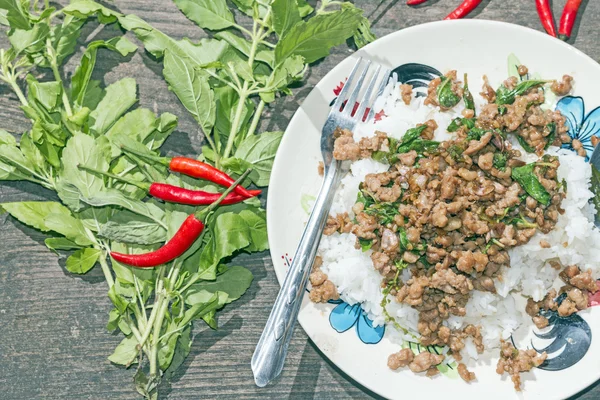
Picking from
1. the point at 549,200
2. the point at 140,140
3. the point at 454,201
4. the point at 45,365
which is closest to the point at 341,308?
the point at 454,201

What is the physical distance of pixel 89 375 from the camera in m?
3.35

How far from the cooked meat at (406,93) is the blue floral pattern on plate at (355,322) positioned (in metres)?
1.08

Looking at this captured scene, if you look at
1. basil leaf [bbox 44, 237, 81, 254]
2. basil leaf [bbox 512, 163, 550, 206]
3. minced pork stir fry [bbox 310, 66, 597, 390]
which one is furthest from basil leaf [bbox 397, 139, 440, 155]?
basil leaf [bbox 44, 237, 81, 254]

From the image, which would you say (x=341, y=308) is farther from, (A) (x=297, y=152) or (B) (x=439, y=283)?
(A) (x=297, y=152)

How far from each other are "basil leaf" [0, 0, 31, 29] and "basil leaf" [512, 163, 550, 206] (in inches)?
102

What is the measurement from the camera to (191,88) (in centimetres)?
319

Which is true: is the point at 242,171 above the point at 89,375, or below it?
above

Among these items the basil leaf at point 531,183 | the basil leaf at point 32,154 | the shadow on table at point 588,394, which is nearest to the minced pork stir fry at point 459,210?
the basil leaf at point 531,183

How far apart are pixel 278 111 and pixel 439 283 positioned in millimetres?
1331

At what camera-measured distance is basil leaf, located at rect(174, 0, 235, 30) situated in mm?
3383

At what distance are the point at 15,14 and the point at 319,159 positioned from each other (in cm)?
172

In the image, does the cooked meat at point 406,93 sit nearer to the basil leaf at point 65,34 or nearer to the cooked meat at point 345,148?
the cooked meat at point 345,148

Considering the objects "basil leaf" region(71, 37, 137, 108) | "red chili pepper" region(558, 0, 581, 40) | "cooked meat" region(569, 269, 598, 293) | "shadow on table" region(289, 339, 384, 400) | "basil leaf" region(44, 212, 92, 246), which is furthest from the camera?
"red chili pepper" region(558, 0, 581, 40)

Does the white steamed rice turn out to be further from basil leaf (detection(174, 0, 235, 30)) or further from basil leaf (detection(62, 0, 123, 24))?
basil leaf (detection(62, 0, 123, 24))
